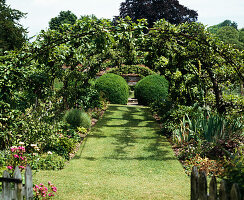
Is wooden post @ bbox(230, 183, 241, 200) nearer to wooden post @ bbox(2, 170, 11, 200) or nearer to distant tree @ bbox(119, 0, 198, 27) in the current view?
wooden post @ bbox(2, 170, 11, 200)

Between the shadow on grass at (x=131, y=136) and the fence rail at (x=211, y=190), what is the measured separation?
4019mm

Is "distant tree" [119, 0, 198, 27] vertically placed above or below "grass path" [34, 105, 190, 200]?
above

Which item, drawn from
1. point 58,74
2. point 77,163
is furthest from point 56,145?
point 58,74

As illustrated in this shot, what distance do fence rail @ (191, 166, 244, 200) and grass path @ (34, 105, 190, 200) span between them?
1731mm

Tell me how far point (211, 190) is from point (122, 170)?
362 centimetres

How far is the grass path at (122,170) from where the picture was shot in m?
4.66

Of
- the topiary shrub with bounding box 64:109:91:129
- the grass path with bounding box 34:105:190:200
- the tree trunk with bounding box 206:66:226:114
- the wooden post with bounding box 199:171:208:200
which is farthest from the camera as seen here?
the topiary shrub with bounding box 64:109:91:129

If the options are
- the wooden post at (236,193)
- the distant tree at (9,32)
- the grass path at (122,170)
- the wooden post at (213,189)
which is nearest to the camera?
the wooden post at (236,193)

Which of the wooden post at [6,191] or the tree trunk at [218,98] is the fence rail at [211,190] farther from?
the tree trunk at [218,98]

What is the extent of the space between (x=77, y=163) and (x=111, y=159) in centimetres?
90

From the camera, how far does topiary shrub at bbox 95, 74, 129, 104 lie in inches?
587

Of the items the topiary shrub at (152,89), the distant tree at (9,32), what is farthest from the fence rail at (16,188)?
the distant tree at (9,32)

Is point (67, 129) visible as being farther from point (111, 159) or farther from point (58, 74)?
point (111, 159)

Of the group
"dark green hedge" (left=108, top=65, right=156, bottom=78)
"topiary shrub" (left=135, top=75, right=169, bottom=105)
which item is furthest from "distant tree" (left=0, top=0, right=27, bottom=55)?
"topiary shrub" (left=135, top=75, right=169, bottom=105)
